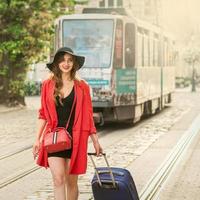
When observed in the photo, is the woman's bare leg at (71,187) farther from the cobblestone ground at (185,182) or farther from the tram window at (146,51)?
the tram window at (146,51)

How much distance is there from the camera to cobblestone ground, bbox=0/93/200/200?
9766 mm

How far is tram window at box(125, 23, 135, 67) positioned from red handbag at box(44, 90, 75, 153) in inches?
529

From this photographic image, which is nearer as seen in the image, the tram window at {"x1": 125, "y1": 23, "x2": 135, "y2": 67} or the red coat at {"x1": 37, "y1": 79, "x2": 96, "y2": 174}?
the red coat at {"x1": 37, "y1": 79, "x2": 96, "y2": 174}

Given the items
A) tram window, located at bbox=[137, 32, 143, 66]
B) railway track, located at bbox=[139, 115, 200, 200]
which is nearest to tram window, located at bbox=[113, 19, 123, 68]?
tram window, located at bbox=[137, 32, 143, 66]

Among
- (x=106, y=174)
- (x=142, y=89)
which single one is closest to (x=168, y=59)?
(x=142, y=89)

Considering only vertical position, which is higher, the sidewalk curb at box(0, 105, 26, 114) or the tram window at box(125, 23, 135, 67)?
the tram window at box(125, 23, 135, 67)

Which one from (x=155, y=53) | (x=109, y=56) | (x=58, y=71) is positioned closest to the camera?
(x=58, y=71)

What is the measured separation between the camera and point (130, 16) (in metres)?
20.1

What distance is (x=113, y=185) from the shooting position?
6566 millimetres

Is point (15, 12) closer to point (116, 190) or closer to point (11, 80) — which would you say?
point (11, 80)

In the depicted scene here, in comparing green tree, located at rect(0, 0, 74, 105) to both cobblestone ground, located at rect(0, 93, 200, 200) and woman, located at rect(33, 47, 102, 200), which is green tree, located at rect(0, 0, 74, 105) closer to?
cobblestone ground, located at rect(0, 93, 200, 200)

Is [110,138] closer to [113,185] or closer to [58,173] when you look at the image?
[113,185]

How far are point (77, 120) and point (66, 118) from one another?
0.10 m

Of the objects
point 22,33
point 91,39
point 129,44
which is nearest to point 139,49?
point 129,44
